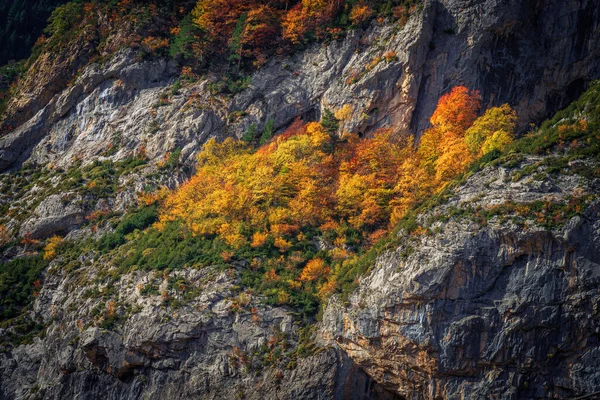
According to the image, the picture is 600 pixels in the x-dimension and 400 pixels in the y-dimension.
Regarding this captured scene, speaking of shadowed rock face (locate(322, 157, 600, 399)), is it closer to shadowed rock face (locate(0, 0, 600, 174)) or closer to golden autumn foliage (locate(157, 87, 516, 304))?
golden autumn foliage (locate(157, 87, 516, 304))

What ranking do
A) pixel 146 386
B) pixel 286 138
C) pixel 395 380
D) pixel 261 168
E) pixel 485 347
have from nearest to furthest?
pixel 485 347 < pixel 395 380 < pixel 146 386 < pixel 261 168 < pixel 286 138

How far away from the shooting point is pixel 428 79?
5675 centimetres

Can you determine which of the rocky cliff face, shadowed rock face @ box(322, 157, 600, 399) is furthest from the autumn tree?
shadowed rock face @ box(322, 157, 600, 399)

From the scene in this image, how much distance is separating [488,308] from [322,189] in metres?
18.2

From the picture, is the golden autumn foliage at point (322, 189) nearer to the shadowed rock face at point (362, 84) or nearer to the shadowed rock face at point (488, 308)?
the shadowed rock face at point (362, 84)

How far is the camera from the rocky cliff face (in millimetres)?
36406

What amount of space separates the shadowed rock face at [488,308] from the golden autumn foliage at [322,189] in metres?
5.55

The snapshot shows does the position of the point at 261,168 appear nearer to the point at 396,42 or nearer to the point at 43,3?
the point at 396,42

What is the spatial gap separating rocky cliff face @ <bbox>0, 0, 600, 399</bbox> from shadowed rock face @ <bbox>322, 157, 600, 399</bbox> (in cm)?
9

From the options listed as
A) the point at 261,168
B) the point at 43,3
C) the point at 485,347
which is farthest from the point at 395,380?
the point at 43,3

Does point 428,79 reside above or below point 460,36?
below

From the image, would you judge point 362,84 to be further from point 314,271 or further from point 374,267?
point 374,267

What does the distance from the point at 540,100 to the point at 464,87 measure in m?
6.01

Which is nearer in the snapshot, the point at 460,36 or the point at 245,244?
the point at 245,244
